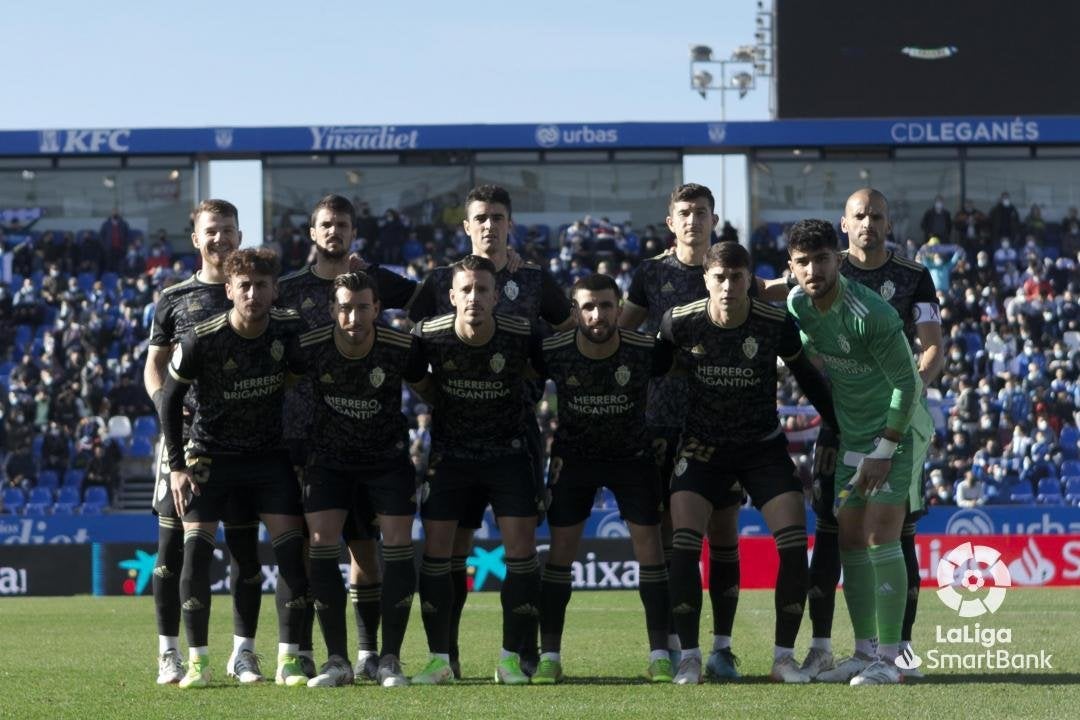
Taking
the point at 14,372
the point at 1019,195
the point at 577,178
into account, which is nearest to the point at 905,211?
the point at 1019,195

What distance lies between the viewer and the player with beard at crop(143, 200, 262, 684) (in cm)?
839

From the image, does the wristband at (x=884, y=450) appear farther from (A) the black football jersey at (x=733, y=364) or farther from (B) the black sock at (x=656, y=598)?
(B) the black sock at (x=656, y=598)

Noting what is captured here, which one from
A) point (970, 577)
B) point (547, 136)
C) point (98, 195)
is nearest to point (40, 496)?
point (98, 195)

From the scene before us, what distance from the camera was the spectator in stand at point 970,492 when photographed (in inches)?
897

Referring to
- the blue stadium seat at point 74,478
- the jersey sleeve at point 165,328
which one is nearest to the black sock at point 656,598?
the jersey sleeve at point 165,328

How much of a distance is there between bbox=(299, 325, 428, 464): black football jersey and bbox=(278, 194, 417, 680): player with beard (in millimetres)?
254

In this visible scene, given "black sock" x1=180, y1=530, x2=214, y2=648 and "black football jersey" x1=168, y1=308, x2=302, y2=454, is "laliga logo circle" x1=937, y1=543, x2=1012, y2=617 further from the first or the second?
"black sock" x1=180, y1=530, x2=214, y2=648

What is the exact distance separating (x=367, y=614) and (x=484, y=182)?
25.5 metres

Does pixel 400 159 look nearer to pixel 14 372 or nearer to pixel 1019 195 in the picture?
pixel 14 372

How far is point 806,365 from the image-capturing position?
8.27 m

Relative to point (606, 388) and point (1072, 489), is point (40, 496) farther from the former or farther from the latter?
point (606, 388)

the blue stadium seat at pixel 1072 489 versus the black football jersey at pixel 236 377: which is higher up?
the black football jersey at pixel 236 377

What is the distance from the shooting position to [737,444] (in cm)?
830

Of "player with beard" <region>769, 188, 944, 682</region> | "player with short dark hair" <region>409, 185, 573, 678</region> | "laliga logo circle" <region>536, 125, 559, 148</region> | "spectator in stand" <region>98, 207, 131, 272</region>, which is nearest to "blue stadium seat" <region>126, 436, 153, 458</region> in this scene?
"spectator in stand" <region>98, 207, 131, 272</region>
